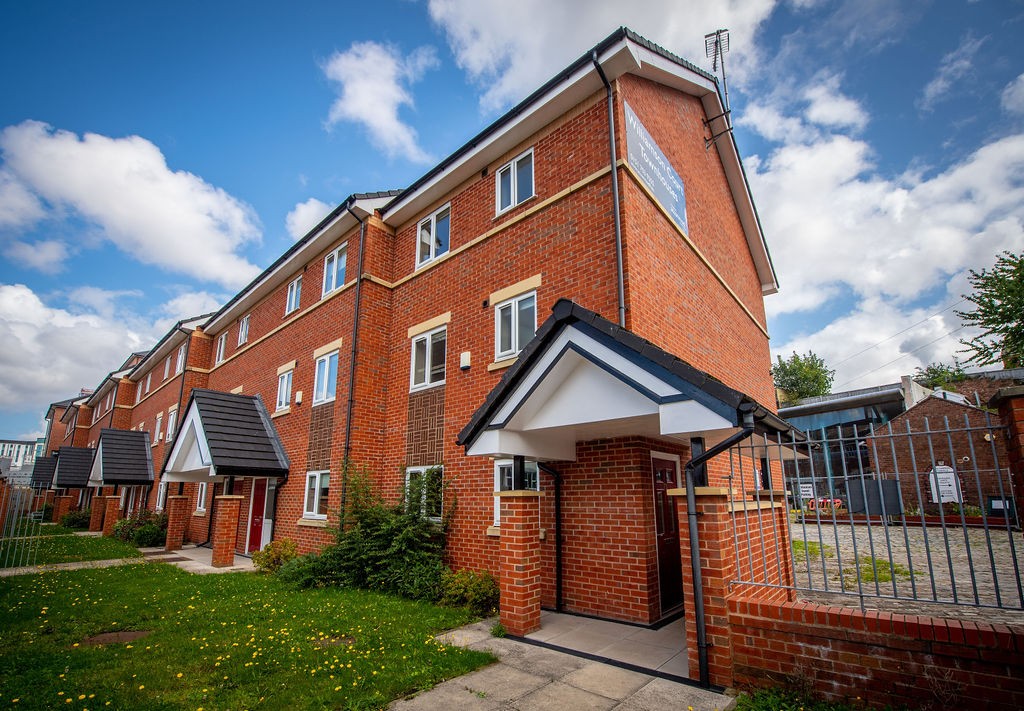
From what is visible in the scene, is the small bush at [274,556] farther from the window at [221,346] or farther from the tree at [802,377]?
the tree at [802,377]

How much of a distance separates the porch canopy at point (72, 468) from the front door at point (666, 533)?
115ft

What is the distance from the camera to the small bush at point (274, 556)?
12.9 metres

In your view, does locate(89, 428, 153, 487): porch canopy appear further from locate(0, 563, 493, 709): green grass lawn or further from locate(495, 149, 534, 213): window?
locate(495, 149, 534, 213): window

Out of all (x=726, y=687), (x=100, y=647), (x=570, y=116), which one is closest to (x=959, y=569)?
(x=726, y=687)

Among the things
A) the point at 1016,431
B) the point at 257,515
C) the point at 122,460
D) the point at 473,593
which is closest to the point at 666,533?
the point at 473,593

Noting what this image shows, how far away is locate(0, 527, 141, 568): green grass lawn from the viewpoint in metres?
15.3

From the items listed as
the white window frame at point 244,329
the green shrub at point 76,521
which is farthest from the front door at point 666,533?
the green shrub at point 76,521

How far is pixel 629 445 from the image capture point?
26.2ft

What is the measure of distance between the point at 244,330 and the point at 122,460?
1016 centimetres

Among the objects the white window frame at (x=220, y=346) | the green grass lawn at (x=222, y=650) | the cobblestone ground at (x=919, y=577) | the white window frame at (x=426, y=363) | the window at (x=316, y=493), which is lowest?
the green grass lawn at (x=222, y=650)

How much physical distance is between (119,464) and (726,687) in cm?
2805

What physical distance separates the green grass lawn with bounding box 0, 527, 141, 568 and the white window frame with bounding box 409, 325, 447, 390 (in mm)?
11601

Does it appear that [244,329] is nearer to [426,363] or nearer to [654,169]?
[426,363]

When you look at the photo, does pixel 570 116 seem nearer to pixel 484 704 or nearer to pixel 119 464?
pixel 484 704
